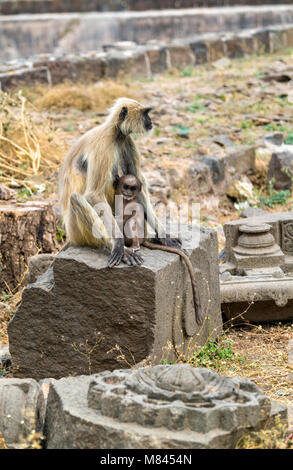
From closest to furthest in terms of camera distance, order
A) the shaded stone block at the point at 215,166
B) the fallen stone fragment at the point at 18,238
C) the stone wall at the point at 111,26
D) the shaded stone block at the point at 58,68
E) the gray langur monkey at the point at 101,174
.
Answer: the gray langur monkey at the point at 101,174
the fallen stone fragment at the point at 18,238
the shaded stone block at the point at 215,166
the shaded stone block at the point at 58,68
the stone wall at the point at 111,26

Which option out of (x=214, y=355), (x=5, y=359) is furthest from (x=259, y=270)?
(x=5, y=359)

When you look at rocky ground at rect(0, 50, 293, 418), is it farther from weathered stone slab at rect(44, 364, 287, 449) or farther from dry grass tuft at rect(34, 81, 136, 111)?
weathered stone slab at rect(44, 364, 287, 449)

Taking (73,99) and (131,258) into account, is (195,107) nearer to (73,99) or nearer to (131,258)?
(73,99)

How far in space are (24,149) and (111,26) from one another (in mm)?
14373

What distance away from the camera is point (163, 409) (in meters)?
3.62

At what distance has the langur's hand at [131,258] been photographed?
5.29 m

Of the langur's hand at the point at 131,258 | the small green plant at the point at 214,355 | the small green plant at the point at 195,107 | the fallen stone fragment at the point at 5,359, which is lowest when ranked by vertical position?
the small green plant at the point at 214,355

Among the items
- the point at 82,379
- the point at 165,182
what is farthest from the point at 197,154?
the point at 82,379

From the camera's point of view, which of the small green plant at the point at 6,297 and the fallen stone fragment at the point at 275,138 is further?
the fallen stone fragment at the point at 275,138

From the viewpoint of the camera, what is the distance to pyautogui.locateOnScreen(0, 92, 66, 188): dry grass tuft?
9750 millimetres

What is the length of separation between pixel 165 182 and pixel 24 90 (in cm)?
464

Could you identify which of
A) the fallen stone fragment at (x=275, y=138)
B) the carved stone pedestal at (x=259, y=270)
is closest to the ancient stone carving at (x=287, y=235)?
the carved stone pedestal at (x=259, y=270)

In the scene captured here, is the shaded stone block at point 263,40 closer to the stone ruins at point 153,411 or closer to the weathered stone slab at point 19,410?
the weathered stone slab at point 19,410

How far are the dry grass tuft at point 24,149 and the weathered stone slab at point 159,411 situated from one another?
5.71 m
